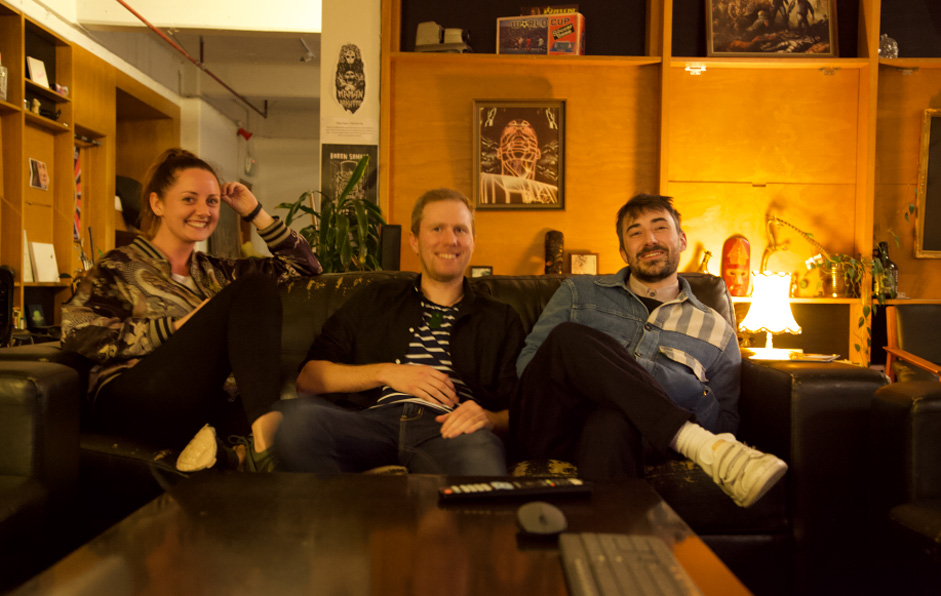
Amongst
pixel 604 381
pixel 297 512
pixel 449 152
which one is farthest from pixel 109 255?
pixel 449 152

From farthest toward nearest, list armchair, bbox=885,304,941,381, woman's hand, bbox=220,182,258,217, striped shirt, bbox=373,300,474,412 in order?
armchair, bbox=885,304,941,381, woman's hand, bbox=220,182,258,217, striped shirt, bbox=373,300,474,412

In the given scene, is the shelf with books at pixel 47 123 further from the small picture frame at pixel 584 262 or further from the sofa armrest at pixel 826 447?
the sofa armrest at pixel 826 447

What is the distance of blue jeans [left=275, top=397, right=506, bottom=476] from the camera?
58.0 inches

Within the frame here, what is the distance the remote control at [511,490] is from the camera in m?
1.06

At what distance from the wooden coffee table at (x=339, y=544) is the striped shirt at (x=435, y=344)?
2.30 feet

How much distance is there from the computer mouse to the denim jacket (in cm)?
91

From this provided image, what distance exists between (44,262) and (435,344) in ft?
15.8

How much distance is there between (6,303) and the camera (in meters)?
3.50

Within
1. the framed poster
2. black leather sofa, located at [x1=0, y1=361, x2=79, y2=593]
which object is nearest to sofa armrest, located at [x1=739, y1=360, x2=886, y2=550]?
black leather sofa, located at [x1=0, y1=361, x2=79, y2=593]

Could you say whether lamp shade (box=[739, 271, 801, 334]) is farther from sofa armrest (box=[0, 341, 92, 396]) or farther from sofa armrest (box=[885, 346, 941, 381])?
sofa armrest (box=[0, 341, 92, 396])

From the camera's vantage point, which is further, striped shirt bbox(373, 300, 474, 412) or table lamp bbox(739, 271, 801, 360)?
table lamp bbox(739, 271, 801, 360)

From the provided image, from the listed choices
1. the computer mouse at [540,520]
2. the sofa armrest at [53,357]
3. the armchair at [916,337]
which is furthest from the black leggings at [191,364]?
the armchair at [916,337]

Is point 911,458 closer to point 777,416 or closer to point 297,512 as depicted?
point 777,416

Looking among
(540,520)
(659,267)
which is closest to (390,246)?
(659,267)
